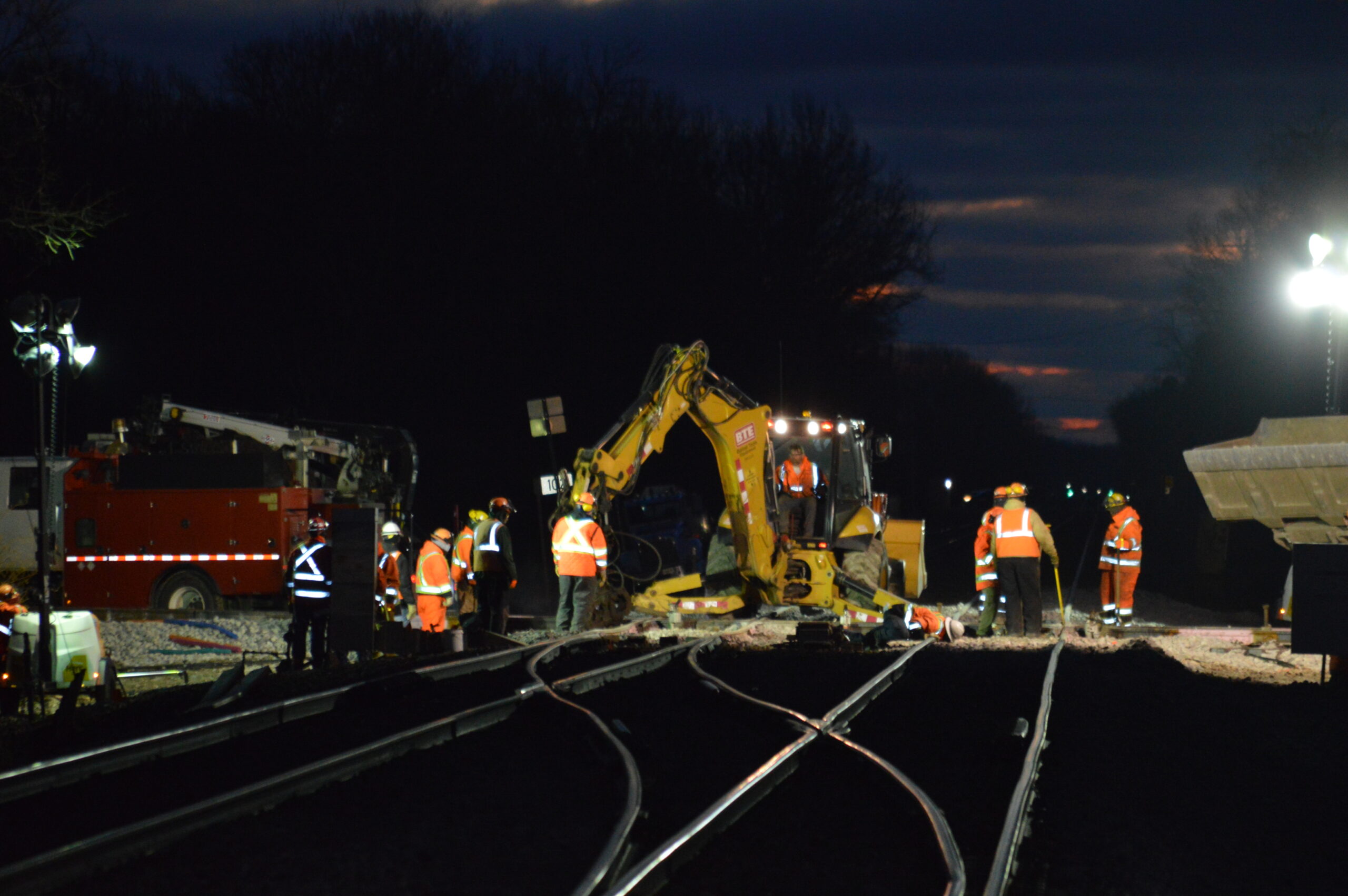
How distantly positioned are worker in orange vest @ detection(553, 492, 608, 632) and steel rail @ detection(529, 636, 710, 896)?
1646mm

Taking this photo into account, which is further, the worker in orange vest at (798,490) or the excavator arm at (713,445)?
the worker in orange vest at (798,490)

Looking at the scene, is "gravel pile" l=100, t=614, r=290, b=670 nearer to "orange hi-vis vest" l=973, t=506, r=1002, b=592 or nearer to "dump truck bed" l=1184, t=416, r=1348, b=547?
"orange hi-vis vest" l=973, t=506, r=1002, b=592

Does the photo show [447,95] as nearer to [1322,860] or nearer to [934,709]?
[934,709]

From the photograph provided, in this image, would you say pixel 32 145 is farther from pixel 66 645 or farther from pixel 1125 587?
pixel 1125 587

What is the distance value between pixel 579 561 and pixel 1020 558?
4924 millimetres

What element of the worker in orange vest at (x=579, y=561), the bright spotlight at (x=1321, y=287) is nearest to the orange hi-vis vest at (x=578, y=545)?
the worker in orange vest at (x=579, y=561)

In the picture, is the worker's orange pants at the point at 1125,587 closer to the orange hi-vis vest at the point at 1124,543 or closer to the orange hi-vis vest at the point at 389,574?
the orange hi-vis vest at the point at 1124,543

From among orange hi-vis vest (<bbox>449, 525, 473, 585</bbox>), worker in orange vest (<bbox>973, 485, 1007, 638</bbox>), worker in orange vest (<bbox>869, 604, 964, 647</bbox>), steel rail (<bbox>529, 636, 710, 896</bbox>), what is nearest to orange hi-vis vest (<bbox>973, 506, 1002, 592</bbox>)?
worker in orange vest (<bbox>973, 485, 1007, 638</bbox>)

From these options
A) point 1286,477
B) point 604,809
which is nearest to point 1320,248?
point 1286,477

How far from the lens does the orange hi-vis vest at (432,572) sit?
13.5 m

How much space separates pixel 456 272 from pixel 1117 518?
79.0ft

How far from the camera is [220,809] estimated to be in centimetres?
605

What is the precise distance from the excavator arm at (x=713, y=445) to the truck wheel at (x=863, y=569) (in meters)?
1.11

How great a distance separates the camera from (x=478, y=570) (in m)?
14.8
